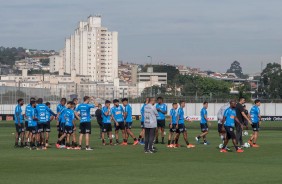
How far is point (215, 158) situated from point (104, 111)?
11425mm

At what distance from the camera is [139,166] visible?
27109 millimetres

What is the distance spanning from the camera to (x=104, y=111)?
41.2 metres

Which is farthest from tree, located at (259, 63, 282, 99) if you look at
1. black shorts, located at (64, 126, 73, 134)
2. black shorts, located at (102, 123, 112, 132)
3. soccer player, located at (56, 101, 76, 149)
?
black shorts, located at (64, 126, 73, 134)

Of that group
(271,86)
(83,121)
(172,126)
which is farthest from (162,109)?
(271,86)

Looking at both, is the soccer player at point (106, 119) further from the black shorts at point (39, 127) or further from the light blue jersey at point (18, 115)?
the black shorts at point (39, 127)

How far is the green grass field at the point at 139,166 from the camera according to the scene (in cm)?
2303

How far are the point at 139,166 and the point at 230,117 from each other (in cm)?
929

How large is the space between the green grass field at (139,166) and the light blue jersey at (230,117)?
1247 millimetres

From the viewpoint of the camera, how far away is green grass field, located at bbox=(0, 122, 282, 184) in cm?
2303

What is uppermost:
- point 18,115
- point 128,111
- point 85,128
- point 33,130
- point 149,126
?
point 128,111

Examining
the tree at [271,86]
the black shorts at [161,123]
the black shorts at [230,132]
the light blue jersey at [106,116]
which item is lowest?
the black shorts at [230,132]

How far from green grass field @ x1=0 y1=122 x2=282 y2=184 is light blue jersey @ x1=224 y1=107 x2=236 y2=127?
1.25 metres

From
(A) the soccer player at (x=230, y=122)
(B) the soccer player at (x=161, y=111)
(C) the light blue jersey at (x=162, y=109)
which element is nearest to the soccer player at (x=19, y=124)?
(B) the soccer player at (x=161, y=111)

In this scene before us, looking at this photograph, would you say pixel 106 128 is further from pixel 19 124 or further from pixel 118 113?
pixel 19 124
